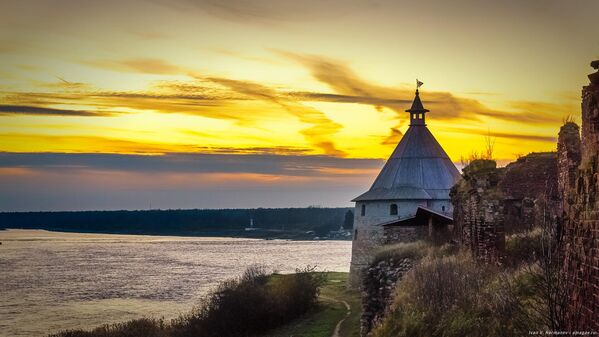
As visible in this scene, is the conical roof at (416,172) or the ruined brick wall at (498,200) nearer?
the ruined brick wall at (498,200)

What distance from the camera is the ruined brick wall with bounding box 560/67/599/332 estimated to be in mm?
6203

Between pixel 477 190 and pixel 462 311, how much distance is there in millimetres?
5901

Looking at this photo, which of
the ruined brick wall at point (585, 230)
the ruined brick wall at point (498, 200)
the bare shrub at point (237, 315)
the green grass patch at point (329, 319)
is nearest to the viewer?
the ruined brick wall at point (585, 230)

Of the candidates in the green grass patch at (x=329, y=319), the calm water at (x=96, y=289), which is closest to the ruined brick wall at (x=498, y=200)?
Result: the green grass patch at (x=329, y=319)

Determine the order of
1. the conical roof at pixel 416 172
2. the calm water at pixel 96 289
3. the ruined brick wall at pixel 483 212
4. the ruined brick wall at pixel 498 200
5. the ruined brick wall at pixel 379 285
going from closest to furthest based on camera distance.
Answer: the ruined brick wall at pixel 483 212
the ruined brick wall at pixel 498 200
the ruined brick wall at pixel 379 285
the conical roof at pixel 416 172
the calm water at pixel 96 289

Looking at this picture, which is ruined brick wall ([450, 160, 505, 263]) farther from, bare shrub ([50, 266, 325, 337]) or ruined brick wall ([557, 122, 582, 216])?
bare shrub ([50, 266, 325, 337])

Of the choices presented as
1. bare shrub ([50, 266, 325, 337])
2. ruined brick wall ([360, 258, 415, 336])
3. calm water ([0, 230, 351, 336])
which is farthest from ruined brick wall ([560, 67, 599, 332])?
calm water ([0, 230, 351, 336])

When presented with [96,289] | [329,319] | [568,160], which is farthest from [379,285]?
[96,289]

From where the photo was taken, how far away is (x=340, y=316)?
117 ft

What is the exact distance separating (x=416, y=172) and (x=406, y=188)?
175 cm

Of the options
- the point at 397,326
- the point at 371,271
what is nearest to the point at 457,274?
the point at 397,326

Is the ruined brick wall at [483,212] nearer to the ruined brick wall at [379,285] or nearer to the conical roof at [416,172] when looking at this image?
the ruined brick wall at [379,285]

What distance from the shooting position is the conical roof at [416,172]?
146ft

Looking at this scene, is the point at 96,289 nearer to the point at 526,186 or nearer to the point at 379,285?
the point at 379,285
